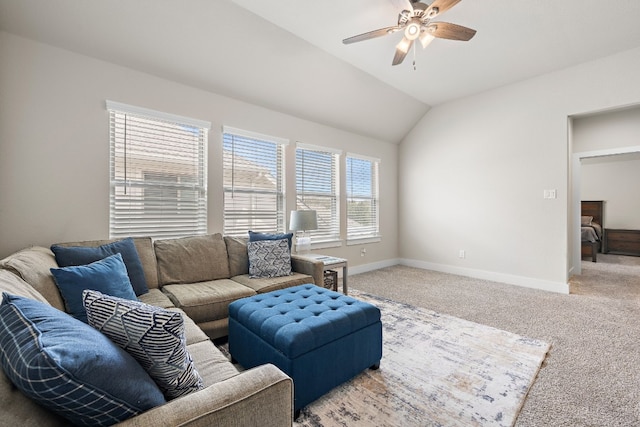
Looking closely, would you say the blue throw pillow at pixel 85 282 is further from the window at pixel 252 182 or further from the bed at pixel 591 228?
the bed at pixel 591 228

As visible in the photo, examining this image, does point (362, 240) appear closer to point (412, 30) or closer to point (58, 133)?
point (412, 30)

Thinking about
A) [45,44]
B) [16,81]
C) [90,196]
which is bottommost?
[90,196]

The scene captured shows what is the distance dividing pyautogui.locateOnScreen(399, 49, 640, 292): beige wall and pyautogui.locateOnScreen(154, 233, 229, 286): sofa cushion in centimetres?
399

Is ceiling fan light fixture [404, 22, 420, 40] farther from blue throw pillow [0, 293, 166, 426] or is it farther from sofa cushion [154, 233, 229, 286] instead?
blue throw pillow [0, 293, 166, 426]

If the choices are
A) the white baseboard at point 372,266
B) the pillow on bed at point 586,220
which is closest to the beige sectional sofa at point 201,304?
the white baseboard at point 372,266

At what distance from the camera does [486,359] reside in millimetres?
2172

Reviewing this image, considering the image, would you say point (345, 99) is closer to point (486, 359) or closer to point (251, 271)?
point (251, 271)

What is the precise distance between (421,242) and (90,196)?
5123 millimetres

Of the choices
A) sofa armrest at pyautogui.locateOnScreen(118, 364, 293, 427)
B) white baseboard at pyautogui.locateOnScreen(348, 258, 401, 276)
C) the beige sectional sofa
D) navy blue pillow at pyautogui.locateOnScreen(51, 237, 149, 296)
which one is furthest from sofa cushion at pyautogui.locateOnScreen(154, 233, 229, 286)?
white baseboard at pyautogui.locateOnScreen(348, 258, 401, 276)

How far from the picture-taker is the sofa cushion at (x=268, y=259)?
2.92 meters

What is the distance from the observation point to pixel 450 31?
2.51m

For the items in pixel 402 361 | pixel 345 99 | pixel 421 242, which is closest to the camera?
pixel 402 361

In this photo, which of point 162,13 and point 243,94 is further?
point 243,94

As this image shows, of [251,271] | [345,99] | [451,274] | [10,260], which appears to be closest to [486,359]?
[251,271]
